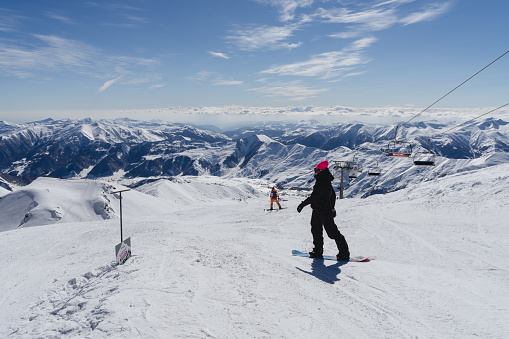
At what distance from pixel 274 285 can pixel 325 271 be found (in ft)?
6.38

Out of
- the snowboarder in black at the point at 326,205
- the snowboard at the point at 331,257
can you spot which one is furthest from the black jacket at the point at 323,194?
the snowboard at the point at 331,257

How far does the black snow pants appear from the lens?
28.7 ft

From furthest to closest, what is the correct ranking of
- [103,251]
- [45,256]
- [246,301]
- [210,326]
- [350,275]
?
[45,256]
[103,251]
[350,275]
[246,301]
[210,326]

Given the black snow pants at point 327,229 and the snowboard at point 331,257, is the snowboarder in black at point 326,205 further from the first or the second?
the snowboard at point 331,257

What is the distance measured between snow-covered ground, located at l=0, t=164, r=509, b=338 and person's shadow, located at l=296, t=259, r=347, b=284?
0.05 meters

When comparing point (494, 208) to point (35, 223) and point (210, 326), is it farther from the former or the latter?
point (35, 223)

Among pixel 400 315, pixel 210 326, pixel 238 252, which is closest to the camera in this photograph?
pixel 210 326

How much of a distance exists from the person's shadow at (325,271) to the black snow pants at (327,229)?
0.47m

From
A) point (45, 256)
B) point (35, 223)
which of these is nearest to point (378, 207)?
point (45, 256)

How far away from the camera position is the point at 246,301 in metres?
5.74

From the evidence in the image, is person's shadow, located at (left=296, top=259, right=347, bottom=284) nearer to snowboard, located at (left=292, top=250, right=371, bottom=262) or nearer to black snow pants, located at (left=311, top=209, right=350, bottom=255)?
snowboard, located at (left=292, top=250, right=371, bottom=262)

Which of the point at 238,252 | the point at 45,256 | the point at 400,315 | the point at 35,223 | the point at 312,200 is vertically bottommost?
the point at 35,223

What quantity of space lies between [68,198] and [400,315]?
62829mm

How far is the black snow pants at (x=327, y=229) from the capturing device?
8.76 m
